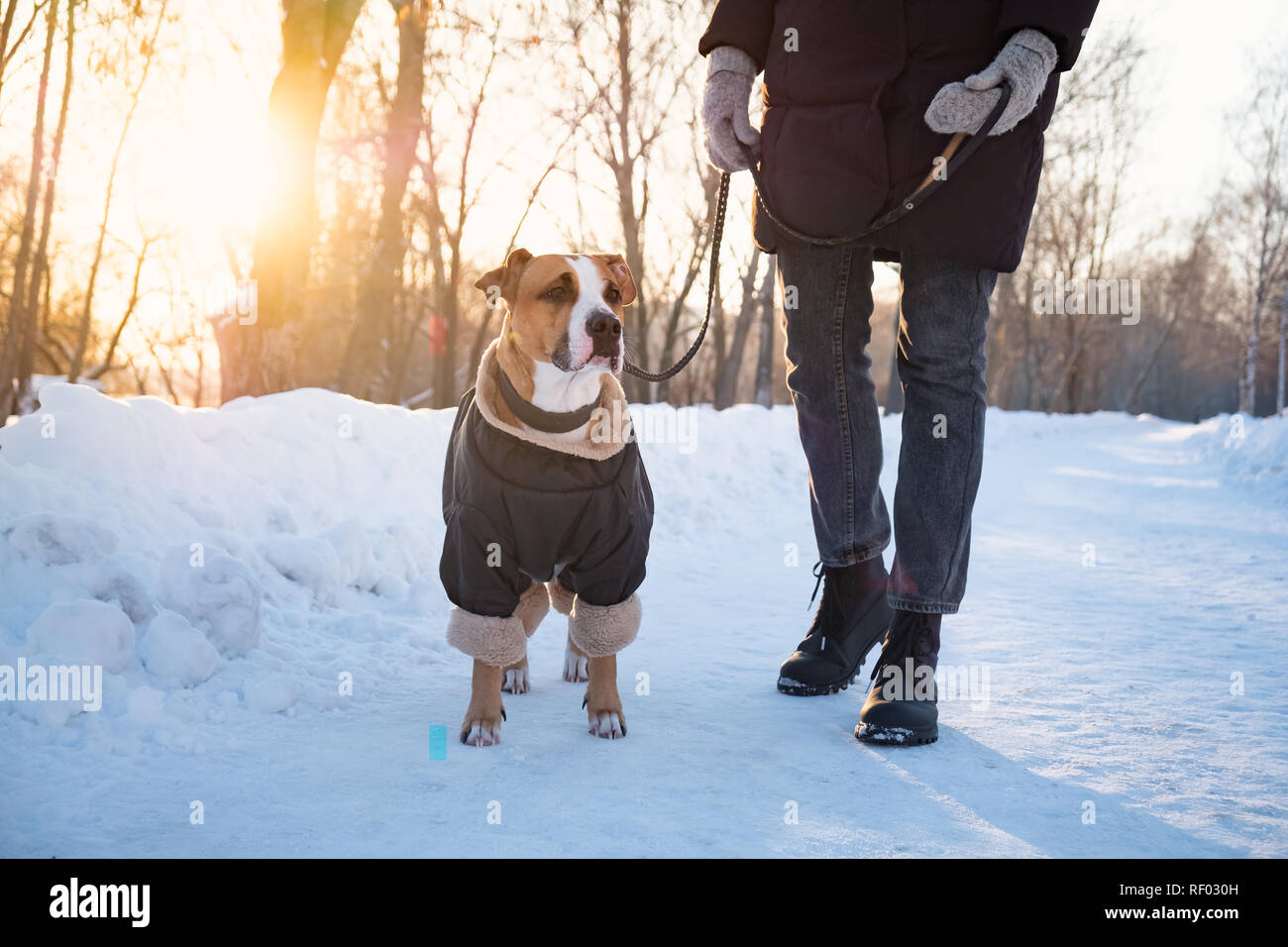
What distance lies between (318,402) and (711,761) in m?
3.77

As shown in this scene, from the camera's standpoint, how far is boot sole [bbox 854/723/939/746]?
2.45 metres

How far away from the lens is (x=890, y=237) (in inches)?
106

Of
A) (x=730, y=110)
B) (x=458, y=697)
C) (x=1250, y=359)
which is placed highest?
(x=1250, y=359)

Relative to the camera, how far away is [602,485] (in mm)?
2670

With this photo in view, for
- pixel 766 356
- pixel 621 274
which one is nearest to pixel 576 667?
pixel 621 274

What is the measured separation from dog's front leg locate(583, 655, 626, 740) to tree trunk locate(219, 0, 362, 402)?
6.84 metres

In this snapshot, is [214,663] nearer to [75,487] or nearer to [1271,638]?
[75,487]

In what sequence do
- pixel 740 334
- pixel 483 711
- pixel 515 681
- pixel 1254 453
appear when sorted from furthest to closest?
pixel 740 334, pixel 1254 453, pixel 515 681, pixel 483 711

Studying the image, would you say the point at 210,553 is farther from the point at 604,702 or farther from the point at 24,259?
the point at 24,259

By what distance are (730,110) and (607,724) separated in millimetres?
1909

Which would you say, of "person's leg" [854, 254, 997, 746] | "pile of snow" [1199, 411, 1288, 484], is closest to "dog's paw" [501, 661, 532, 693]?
"person's leg" [854, 254, 997, 746]

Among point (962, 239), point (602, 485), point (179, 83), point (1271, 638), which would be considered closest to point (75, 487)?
point (602, 485)

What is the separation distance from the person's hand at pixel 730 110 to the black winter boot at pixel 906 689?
4.97 ft

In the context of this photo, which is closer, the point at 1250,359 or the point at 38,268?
the point at 38,268
